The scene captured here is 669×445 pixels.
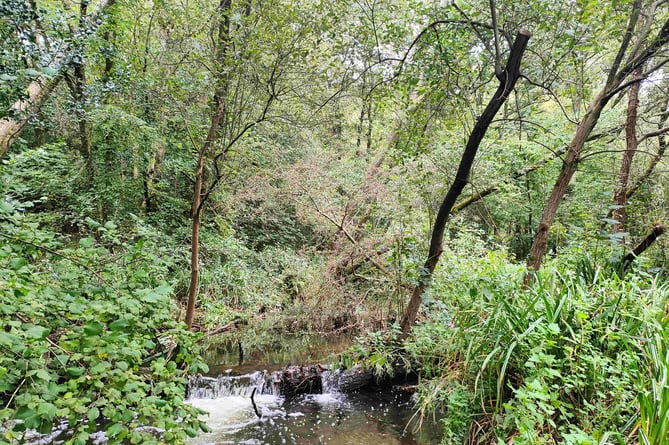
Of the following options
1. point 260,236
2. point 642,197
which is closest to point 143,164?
point 260,236

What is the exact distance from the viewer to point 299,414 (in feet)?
15.1

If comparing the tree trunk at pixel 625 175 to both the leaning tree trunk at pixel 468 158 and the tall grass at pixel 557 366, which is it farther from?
the leaning tree trunk at pixel 468 158

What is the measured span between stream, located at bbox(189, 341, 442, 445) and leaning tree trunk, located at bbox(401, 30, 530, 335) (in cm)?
112

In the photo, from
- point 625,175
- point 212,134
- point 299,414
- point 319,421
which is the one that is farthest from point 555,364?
point 212,134

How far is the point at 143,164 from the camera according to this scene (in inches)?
330

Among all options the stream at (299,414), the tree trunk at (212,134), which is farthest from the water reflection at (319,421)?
the tree trunk at (212,134)

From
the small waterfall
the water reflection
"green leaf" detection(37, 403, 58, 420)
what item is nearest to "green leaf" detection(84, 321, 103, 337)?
"green leaf" detection(37, 403, 58, 420)

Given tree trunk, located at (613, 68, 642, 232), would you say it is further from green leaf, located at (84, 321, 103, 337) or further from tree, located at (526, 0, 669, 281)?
green leaf, located at (84, 321, 103, 337)

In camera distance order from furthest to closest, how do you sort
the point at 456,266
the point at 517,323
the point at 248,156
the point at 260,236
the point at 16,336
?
the point at 260,236 < the point at 248,156 < the point at 456,266 < the point at 517,323 < the point at 16,336

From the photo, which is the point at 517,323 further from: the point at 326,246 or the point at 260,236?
the point at 260,236

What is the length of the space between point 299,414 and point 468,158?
3.88 meters

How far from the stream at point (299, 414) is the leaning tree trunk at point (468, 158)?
1120mm

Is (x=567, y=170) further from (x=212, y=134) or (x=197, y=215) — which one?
(x=197, y=215)

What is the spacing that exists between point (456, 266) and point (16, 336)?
448 cm
